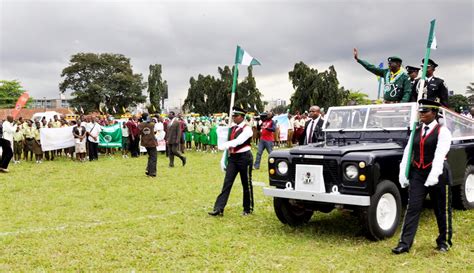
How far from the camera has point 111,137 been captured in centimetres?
2030

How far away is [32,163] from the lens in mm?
17781

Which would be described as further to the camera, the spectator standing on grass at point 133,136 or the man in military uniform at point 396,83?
the spectator standing on grass at point 133,136

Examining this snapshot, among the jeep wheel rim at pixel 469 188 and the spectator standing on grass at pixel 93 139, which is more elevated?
the spectator standing on grass at pixel 93 139

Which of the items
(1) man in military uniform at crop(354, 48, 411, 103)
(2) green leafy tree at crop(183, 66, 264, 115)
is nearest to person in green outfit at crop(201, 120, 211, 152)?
(1) man in military uniform at crop(354, 48, 411, 103)

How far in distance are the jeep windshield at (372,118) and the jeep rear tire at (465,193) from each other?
1632 millimetres

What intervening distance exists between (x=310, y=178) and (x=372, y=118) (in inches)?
83.1

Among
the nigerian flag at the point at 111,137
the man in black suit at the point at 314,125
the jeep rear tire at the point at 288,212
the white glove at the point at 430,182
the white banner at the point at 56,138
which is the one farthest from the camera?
the nigerian flag at the point at 111,137

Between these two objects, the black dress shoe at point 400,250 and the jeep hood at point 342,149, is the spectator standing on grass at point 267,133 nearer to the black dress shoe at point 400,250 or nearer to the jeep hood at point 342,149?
the jeep hood at point 342,149

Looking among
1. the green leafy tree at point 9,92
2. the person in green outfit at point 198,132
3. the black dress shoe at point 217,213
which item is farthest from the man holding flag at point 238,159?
the green leafy tree at point 9,92

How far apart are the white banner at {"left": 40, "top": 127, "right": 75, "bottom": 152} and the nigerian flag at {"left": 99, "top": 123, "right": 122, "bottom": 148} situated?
143 centimetres

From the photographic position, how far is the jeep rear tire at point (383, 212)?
599 centimetres

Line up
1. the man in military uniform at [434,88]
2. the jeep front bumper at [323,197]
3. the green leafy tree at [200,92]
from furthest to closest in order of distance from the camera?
1. the green leafy tree at [200,92]
2. the man in military uniform at [434,88]
3. the jeep front bumper at [323,197]

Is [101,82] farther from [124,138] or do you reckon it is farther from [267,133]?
[267,133]

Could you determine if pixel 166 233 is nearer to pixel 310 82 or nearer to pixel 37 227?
pixel 37 227
